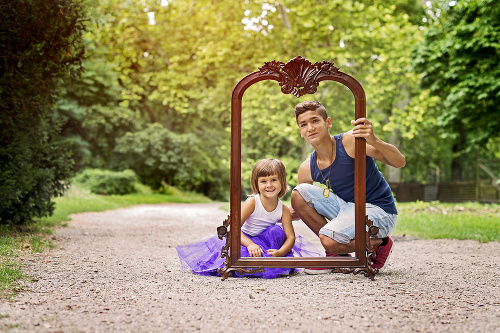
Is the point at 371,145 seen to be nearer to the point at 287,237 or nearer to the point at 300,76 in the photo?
the point at 300,76

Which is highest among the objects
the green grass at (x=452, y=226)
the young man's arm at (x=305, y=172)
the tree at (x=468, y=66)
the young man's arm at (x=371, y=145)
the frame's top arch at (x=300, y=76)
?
the tree at (x=468, y=66)

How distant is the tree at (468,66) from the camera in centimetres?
1243

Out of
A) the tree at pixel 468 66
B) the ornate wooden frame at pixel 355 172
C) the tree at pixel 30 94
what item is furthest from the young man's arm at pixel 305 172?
the tree at pixel 468 66

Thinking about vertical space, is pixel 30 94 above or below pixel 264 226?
above

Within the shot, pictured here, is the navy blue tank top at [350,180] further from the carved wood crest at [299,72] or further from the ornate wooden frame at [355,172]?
the carved wood crest at [299,72]

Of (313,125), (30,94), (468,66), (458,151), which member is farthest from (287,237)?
(458,151)

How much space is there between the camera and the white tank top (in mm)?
4484

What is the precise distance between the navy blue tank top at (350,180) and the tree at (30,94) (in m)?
3.96

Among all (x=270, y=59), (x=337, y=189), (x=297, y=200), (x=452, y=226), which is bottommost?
(x=452, y=226)

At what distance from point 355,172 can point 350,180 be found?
0.34 metres

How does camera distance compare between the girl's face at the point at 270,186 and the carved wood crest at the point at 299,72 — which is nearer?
the carved wood crest at the point at 299,72

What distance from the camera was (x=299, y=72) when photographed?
4.20 m

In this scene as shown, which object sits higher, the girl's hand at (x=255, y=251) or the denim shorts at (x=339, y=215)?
the denim shorts at (x=339, y=215)

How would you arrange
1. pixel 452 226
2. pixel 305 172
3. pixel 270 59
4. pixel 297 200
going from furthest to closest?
pixel 270 59 < pixel 452 226 < pixel 305 172 < pixel 297 200
